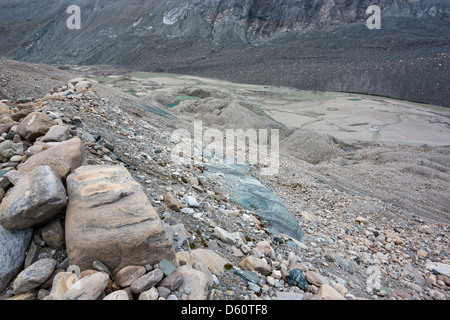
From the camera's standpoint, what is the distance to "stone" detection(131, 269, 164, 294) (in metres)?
1.58

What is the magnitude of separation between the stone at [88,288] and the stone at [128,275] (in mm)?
96

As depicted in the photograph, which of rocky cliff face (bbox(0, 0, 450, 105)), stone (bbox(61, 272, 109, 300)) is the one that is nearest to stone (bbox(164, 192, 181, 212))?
stone (bbox(61, 272, 109, 300))

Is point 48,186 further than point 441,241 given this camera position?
No

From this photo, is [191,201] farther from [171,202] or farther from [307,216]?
[307,216]

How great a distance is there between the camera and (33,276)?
61.7 inches

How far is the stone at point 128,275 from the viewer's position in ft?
5.32

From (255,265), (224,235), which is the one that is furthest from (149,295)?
(224,235)

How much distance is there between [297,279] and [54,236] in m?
2.08

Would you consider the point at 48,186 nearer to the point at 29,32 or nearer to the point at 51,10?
the point at 29,32

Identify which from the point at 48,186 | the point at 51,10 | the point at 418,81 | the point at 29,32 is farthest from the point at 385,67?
the point at 51,10

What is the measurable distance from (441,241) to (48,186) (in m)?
6.19

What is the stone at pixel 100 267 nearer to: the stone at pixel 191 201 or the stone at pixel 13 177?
the stone at pixel 13 177

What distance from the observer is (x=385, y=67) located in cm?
2870

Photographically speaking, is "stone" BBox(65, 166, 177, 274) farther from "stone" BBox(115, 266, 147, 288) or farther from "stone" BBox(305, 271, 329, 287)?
"stone" BBox(305, 271, 329, 287)
